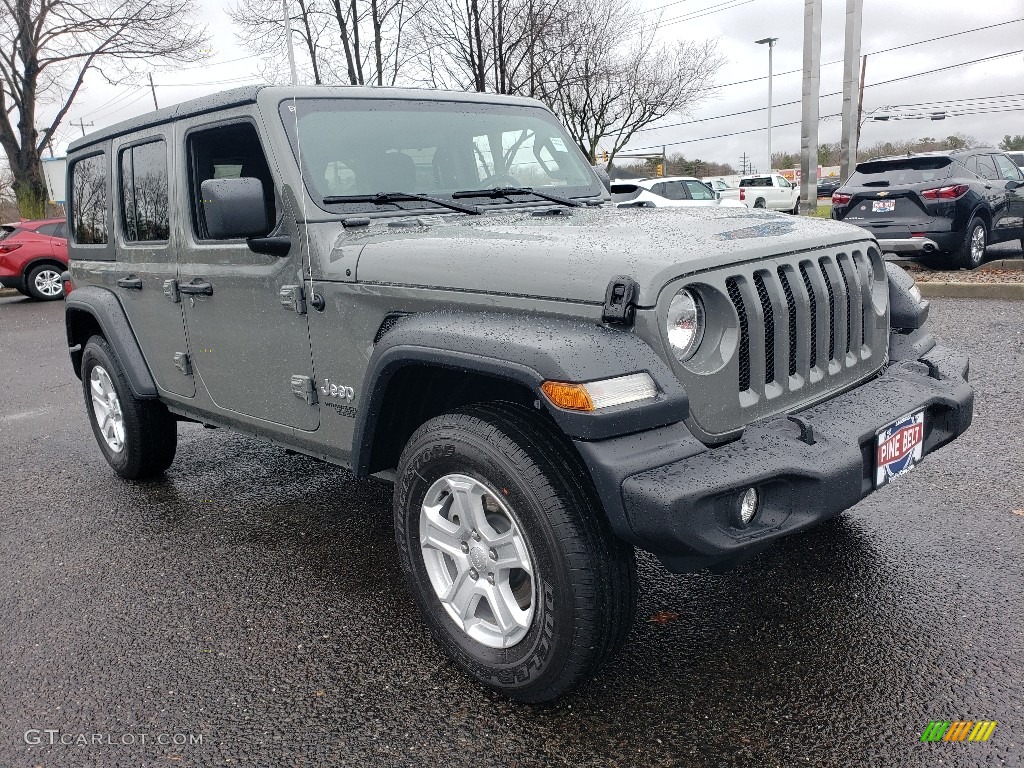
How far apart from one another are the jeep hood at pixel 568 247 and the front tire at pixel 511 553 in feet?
1.33

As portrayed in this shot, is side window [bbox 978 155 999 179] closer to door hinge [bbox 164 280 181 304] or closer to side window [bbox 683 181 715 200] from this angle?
side window [bbox 683 181 715 200]

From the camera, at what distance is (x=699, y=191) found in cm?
2183

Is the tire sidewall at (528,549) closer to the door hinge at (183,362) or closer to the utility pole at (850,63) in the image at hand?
the door hinge at (183,362)

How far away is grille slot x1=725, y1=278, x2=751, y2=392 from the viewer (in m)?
2.49

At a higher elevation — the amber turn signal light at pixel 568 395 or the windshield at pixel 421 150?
the windshield at pixel 421 150

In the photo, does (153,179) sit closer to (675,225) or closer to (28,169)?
(675,225)

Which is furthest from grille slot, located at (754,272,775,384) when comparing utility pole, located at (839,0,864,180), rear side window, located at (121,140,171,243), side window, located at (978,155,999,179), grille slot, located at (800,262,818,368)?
utility pole, located at (839,0,864,180)

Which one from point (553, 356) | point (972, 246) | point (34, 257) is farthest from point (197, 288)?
point (34, 257)

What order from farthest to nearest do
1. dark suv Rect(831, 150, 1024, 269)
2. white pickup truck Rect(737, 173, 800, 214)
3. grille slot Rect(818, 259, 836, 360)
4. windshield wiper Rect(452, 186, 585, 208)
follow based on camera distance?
white pickup truck Rect(737, 173, 800, 214)
dark suv Rect(831, 150, 1024, 269)
windshield wiper Rect(452, 186, 585, 208)
grille slot Rect(818, 259, 836, 360)

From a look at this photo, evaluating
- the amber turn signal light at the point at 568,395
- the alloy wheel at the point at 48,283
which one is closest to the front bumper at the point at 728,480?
the amber turn signal light at the point at 568,395

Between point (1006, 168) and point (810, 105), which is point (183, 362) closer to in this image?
point (1006, 168)

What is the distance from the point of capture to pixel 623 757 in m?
2.35

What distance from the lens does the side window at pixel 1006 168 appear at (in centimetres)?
1211

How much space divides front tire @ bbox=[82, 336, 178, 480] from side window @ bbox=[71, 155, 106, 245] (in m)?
0.61
